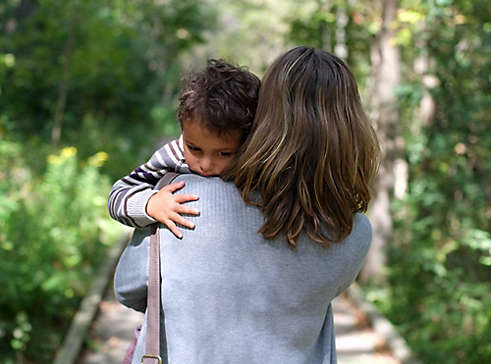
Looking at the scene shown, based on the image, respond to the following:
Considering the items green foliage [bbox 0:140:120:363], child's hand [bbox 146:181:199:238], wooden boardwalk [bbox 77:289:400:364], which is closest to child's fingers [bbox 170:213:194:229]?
child's hand [bbox 146:181:199:238]

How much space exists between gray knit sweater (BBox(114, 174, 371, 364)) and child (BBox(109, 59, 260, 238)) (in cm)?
5

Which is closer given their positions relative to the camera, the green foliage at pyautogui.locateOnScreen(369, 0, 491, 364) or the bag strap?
the bag strap

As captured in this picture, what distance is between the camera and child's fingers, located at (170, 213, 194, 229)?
1.68m

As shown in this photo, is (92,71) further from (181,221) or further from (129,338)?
(181,221)

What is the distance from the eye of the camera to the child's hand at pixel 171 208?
1685 mm

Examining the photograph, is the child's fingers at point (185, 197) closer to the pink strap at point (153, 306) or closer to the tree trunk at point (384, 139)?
the pink strap at point (153, 306)

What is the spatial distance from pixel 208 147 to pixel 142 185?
0.26m

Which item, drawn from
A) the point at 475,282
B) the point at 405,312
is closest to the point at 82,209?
the point at 405,312

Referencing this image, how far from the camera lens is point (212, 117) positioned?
69.7 inches

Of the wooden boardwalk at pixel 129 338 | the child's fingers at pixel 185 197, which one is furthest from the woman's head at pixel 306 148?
the wooden boardwalk at pixel 129 338

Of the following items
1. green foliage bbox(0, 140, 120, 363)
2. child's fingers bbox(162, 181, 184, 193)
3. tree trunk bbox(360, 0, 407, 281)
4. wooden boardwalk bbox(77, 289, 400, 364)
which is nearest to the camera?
child's fingers bbox(162, 181, 184, 193)

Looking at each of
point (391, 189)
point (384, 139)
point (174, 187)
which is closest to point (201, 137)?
point (174, 187)

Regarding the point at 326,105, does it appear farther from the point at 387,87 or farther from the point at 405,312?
the point at 387,87

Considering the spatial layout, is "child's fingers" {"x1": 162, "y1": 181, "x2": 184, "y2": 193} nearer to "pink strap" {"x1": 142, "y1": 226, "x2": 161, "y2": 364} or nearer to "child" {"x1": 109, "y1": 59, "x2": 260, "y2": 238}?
"child" {"x1": 109, "y1": 59, "x2": 260, "y2": 238}
